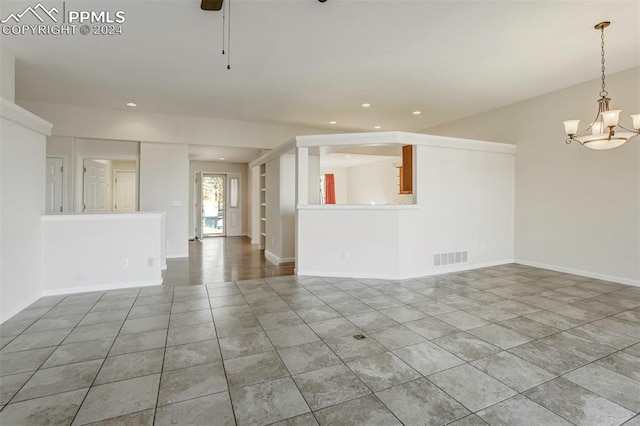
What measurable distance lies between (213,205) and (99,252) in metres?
6.74

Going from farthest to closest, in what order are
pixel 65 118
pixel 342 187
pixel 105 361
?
pixel 342 187
pixel 65 118
pixel 105 361

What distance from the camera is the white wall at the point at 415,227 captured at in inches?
191

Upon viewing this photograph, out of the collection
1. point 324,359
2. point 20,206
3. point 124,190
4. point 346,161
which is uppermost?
point 346,161

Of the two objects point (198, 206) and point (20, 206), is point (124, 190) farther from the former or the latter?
point (20, 206)

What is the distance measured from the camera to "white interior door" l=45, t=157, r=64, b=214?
19.7ft

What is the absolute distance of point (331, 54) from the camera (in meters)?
3.88

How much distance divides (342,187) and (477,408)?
11241 mm

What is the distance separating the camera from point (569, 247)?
5.13m

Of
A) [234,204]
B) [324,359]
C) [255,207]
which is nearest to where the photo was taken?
[324,359]

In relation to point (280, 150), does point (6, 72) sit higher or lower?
higher

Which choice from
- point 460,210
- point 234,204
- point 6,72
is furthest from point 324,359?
point 234,204

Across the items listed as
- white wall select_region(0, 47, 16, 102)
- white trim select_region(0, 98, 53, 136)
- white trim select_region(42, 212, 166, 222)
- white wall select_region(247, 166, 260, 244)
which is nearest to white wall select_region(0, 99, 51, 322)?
white trim select_region(0, 98, 53, 136)

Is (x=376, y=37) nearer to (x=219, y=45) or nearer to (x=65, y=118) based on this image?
(x=219, y=45)

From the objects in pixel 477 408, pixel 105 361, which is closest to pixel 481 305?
pixel 477 408
